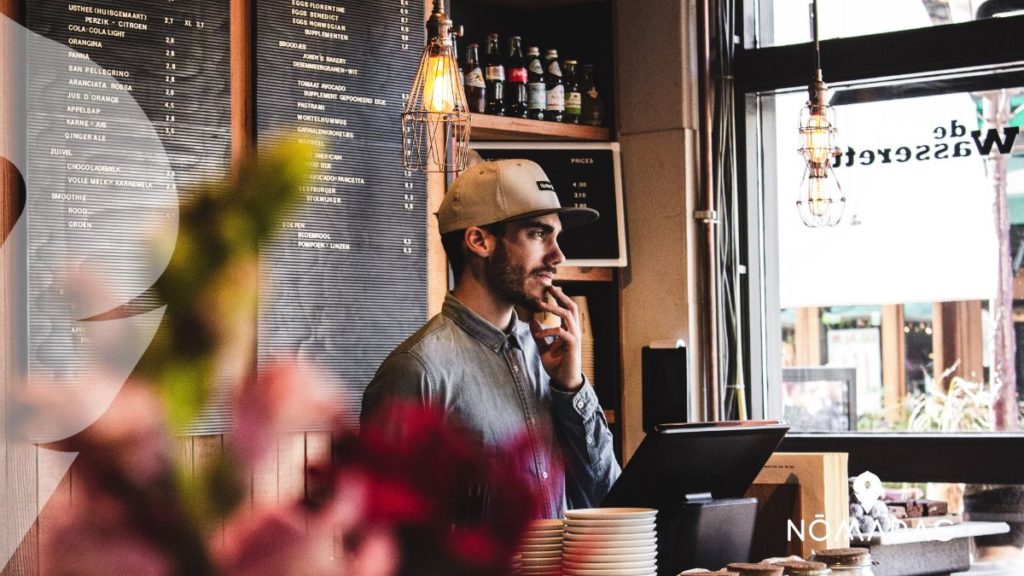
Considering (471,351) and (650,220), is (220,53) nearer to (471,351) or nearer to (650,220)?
(471,351)

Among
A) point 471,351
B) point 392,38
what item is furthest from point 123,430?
point 392,38

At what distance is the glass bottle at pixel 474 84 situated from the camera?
393 cm

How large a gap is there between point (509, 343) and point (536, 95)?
1643mm

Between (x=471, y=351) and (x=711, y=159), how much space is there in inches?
75.1

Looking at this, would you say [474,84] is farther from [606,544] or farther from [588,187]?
[606,544]

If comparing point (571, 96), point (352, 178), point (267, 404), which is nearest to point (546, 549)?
point (267, 404)

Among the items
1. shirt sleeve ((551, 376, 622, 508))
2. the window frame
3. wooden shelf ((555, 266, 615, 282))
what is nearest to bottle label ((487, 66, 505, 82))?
wooden shelf ((555, 266, 615, 282))

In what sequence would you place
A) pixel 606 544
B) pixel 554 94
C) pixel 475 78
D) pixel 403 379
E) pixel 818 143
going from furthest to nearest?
pixel 554 94 → pixel 475 78 → pixel 818 143 → pixel 403 379 → pixel 606 544

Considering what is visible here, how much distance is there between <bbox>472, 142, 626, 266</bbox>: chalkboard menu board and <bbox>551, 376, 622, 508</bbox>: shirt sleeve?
5.19 ft

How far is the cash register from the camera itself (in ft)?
6.30

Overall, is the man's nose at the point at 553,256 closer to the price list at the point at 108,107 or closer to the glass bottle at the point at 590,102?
the price list at the point at 108,107

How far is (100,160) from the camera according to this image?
287cm

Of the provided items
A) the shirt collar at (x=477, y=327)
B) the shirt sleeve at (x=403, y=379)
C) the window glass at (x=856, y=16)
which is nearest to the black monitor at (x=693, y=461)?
the shirt sleeve at (x=403, y=379)

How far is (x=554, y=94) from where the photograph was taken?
413 centimetres
